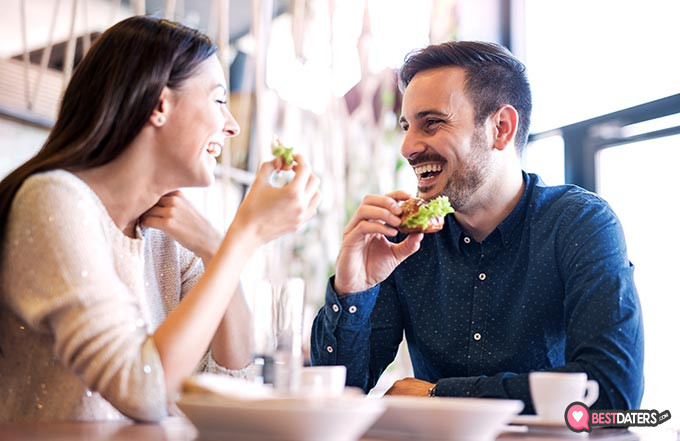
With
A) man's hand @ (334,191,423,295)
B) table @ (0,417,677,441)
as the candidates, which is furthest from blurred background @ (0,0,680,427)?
table @ (0,417,677,441)

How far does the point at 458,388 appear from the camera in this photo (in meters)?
1.80

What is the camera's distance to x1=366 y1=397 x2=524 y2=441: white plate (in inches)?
39.8

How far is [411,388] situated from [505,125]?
3.23 ft

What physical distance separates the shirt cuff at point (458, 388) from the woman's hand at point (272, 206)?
1.89ft

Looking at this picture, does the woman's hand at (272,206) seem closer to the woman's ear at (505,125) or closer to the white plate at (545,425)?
the white plate at (545,425)

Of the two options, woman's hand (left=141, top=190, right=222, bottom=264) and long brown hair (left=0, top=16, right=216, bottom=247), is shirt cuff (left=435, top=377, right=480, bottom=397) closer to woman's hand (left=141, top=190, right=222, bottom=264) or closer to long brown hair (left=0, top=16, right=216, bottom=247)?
woman's hand (left=141, top=190, right=222, bottom=264)

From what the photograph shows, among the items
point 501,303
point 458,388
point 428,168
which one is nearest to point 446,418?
point 458,388

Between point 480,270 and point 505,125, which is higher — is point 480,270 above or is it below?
below

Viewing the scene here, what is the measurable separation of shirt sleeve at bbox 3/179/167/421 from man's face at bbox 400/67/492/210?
1.21 metres

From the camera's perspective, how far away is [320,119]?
3.72 m

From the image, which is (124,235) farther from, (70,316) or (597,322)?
(597,322)

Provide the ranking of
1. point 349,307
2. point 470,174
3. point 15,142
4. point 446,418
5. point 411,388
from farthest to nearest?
point 15,142
point 470,174
point 349,307
point 411,388
point 446,418

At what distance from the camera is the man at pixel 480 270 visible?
183 cm

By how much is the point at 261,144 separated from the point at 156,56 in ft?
5.47
